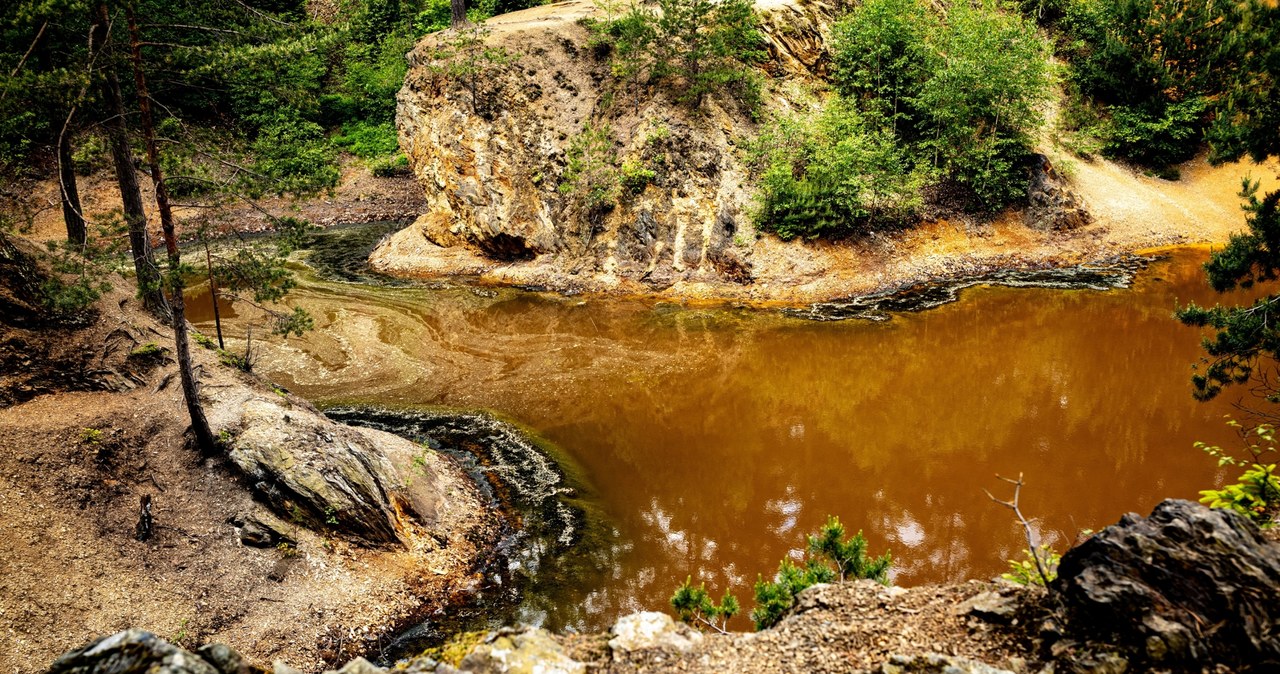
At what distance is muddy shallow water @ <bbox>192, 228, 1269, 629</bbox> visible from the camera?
9.37 metres

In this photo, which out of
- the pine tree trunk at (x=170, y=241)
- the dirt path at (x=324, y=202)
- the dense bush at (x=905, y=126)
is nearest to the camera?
the pine tree trunk at (x=170, y=241)

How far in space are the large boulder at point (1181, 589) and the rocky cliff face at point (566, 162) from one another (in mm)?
15821

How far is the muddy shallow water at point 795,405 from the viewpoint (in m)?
9.37

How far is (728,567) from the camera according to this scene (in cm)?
898

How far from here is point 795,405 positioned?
13.5m

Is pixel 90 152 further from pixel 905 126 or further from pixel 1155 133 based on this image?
pixel 1155 133

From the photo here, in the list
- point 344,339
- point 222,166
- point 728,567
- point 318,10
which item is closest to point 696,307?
point 344,339

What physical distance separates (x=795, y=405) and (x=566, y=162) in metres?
13.6

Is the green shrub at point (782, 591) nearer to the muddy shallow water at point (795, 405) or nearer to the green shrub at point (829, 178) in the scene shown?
the muddy shallow water at point (795, 405)

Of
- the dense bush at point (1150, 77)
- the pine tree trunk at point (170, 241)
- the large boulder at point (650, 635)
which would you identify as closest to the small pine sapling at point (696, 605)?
the large boulder at point (650, 635)

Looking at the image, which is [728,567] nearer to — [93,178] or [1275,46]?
[1275,46]

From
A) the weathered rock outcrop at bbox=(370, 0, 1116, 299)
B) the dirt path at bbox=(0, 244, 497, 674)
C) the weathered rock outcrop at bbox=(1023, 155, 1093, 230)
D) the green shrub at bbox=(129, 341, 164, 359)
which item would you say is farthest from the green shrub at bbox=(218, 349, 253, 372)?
the weathered rock outcrop at bbox=(1023, 155, 1093, 230)

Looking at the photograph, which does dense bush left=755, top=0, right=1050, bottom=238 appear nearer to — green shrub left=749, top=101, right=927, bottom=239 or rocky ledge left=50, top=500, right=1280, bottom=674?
green shrub left=749, top=101, right=927, bottom=239

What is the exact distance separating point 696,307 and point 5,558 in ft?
50.8
